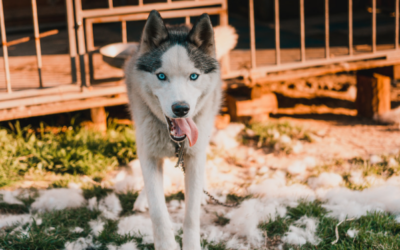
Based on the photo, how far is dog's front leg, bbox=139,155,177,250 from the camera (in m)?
2.52

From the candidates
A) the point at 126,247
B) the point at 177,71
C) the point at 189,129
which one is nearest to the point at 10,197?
the point at 126,247

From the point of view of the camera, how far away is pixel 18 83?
470 cm

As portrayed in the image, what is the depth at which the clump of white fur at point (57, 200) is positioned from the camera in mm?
3281

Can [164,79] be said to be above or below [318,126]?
above

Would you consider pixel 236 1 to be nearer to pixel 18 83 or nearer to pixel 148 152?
pixel 18 83

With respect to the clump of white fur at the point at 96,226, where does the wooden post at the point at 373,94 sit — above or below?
above

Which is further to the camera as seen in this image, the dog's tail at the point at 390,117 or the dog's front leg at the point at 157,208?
the dog's tail at the point at 390,117

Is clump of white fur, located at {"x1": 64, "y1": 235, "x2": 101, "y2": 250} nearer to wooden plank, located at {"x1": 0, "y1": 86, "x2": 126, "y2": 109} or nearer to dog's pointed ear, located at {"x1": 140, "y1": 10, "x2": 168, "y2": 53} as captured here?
dog's pointed ear, located at {"x1": 140, "y1": 10, "x2": 168, "y2": 53}

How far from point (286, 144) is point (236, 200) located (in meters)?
1.42

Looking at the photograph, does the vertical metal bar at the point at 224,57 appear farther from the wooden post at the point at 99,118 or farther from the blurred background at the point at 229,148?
the wooden post at the point at 99,118

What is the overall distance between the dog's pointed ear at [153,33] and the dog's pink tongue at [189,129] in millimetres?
541

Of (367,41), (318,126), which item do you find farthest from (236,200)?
(367,41)

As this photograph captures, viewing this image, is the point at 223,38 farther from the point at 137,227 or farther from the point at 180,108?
the point at 137,227

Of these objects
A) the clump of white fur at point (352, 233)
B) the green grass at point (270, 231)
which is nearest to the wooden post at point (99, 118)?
the green grass at point (270, 231)
